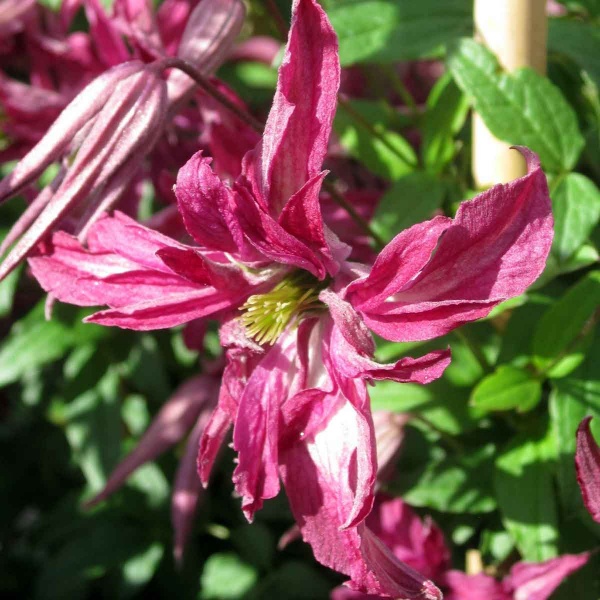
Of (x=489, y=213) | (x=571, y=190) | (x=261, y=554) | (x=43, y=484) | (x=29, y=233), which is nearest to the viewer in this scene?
(x=489, y=213)

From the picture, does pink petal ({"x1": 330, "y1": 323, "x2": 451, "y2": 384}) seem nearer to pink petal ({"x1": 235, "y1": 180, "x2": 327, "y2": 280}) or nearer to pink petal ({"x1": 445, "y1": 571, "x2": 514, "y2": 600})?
pink petal ({"x1": 235, "y1": 180, "x2": 327, "y2": 280})

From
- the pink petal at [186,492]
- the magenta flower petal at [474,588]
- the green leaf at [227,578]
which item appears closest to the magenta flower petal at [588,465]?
the magenta flower petal at [474,588]

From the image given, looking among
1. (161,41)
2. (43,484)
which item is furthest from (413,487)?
(43,484)

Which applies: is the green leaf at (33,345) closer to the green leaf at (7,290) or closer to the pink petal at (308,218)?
the green leaf at (7,290)

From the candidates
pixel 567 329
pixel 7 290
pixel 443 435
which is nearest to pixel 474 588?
pixel 443 435

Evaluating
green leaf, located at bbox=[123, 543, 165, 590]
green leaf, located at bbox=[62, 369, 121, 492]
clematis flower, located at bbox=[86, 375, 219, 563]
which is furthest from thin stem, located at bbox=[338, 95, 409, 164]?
green leaf, located at bbox=[123, 543, 165, 590]

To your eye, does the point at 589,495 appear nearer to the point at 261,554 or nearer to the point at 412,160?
the point at 412,160
